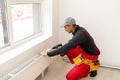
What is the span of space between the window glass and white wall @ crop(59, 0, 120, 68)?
60 centimetres

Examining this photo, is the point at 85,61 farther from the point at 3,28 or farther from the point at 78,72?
the point at 3,28

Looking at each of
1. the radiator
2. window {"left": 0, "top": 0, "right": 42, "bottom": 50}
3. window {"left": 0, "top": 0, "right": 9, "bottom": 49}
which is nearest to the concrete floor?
the radiator

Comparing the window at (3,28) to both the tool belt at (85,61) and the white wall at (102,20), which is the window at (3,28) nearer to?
the tool belt at (85,61)

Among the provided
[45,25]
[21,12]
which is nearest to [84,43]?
[45,25]

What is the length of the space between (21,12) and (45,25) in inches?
26.6

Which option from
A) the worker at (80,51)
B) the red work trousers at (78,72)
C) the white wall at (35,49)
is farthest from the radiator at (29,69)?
the red work trousers at (78,72)

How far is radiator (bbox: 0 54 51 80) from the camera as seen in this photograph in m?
1.83

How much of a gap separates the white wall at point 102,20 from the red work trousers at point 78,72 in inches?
26.6

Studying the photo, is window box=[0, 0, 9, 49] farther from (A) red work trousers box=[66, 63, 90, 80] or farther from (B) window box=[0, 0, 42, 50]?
(A) red work trousers box=[66, 63, 90, 80]

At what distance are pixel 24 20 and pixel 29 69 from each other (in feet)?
3.16

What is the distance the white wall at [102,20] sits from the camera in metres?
2.90

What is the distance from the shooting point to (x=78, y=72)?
8.46 feet

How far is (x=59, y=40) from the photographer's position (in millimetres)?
3438

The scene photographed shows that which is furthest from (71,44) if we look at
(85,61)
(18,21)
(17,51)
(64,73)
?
(18,21)
